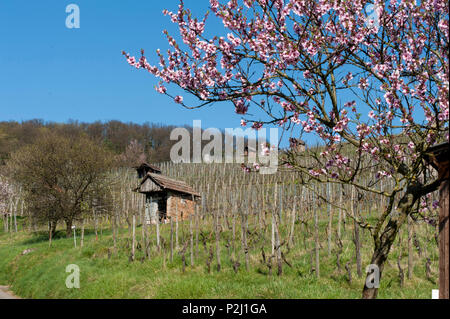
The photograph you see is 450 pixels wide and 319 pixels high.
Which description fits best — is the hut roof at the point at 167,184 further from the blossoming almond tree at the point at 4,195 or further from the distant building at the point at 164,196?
the blossoming almond tree at the point at 4,195

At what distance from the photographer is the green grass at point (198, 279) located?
9.71m

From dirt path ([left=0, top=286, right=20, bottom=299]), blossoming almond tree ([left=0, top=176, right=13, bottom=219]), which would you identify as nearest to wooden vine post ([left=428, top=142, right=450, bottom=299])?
dirt path ([left=0, top=286, right=20, bottom=299])

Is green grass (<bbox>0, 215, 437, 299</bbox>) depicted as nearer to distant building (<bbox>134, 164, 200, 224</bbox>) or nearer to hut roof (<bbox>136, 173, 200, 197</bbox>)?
hut roof (<bbox>136, 173, 200, 197</bbox>)

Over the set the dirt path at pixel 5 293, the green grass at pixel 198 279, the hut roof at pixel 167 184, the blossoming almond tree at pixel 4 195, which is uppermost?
the hut roof at pixel 167 184

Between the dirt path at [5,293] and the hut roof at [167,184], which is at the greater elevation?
the hut roof at [167,184]

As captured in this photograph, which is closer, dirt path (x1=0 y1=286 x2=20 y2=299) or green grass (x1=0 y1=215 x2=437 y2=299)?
green grass (x1=0 y1=215 x2=437 y2=299)

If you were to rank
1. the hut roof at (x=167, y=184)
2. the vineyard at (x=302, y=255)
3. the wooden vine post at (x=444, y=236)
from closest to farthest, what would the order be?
1. the wooden vine post at (x=444, y=236)
2. the vineyard at (x=302, y=255)
3. the hut roof at (x=167, y=184)

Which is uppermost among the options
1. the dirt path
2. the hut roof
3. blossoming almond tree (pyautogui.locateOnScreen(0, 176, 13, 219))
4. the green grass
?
the hut roof

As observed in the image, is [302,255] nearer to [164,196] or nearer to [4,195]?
[164,196]

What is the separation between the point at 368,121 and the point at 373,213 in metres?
13.8

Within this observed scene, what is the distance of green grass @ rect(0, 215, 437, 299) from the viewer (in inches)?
382

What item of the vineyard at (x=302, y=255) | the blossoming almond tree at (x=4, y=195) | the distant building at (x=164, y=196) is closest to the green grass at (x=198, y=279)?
the vineyard at (x=302, y=255)

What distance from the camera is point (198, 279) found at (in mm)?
11164
